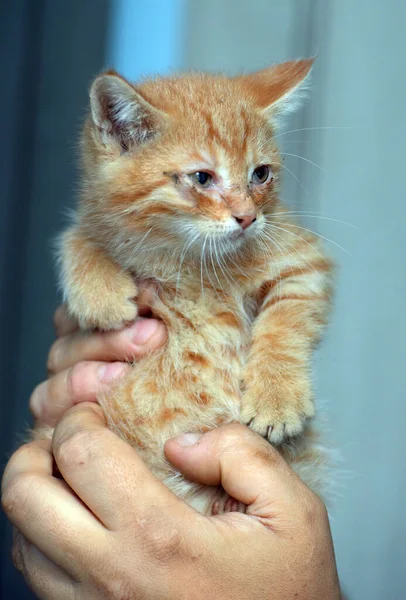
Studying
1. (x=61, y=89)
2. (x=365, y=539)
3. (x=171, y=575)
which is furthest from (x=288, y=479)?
(x=61, y=89)

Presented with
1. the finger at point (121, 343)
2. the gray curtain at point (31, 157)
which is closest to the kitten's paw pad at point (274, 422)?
the finger at point (121, 343)

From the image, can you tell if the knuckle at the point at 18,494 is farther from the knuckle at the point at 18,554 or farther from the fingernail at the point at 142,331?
the fingernail at the point at 142,331

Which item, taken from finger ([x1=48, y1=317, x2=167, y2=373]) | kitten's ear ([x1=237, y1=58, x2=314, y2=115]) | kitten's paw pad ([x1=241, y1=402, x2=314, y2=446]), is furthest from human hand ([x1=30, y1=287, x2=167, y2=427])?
kitten's ear ([x1=237, y1=58, x2=314, y2=115])

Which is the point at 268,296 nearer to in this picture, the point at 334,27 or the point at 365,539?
the point at 365,539

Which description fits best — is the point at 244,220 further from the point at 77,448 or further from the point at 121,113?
the point at 77,448

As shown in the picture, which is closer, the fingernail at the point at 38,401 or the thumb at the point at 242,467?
the thumb at the point at 242,467

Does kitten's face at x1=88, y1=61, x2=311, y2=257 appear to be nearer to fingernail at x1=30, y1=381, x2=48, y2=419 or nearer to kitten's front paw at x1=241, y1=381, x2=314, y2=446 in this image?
kitten's front paw at x1=241, y1=381, x2=314, y2=446
